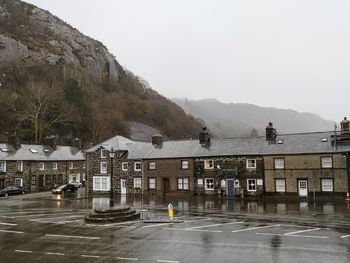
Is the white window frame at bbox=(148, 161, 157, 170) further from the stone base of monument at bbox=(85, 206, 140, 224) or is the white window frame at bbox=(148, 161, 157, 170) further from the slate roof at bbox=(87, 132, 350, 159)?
the stone base of monument at bbox=(85, 206, 140, 224)

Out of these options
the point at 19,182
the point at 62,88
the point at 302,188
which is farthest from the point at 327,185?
the point at 62,88

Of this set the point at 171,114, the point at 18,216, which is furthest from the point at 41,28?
the point at 18,216

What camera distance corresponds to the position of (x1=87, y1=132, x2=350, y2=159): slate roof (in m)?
39.3

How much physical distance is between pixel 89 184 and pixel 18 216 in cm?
2351

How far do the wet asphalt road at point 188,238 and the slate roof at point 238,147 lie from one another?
12.5m

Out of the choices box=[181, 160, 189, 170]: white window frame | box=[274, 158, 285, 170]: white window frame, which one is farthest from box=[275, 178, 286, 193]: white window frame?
box=[181, 160, 189, 170]: white window frame

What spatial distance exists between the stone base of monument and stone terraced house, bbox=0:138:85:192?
3411cm

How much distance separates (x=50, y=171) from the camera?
58.1 meters

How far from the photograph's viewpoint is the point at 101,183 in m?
50.0

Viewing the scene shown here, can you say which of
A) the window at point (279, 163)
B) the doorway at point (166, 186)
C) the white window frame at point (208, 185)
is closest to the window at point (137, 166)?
the doorway at point (166, 186)

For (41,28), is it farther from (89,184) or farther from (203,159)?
(203,159)

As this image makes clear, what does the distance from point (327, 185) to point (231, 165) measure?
10828 mm

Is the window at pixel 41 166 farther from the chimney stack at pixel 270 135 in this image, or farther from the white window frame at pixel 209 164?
the chimney stack at pixel 270 135

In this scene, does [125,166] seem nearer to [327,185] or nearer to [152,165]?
[152,165]
